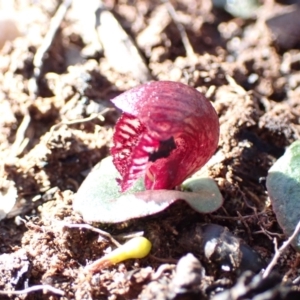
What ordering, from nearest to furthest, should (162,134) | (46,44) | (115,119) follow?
(162,134) < (115,119) < (46,44)

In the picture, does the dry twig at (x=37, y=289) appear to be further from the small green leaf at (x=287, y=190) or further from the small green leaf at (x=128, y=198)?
the small green leaf at (x=287, y=190)

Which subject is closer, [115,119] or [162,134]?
[162,134]

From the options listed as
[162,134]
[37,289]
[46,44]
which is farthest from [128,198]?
[46,44]

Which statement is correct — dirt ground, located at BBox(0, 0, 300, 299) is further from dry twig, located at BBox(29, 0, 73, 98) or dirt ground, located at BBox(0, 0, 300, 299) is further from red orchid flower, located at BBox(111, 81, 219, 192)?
red orchid flower, located at BBox(111, 81, 219, 192)

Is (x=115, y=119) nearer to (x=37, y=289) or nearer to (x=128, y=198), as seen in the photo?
(x=128, y=198)

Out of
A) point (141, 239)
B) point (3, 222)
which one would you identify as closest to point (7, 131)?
point (3, 222)

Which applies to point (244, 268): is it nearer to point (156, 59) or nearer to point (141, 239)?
point (141, 239)

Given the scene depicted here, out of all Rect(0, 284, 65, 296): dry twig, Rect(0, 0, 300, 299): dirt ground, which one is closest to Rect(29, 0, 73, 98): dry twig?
Rect(0, 0, 300, 299): dirt ground
